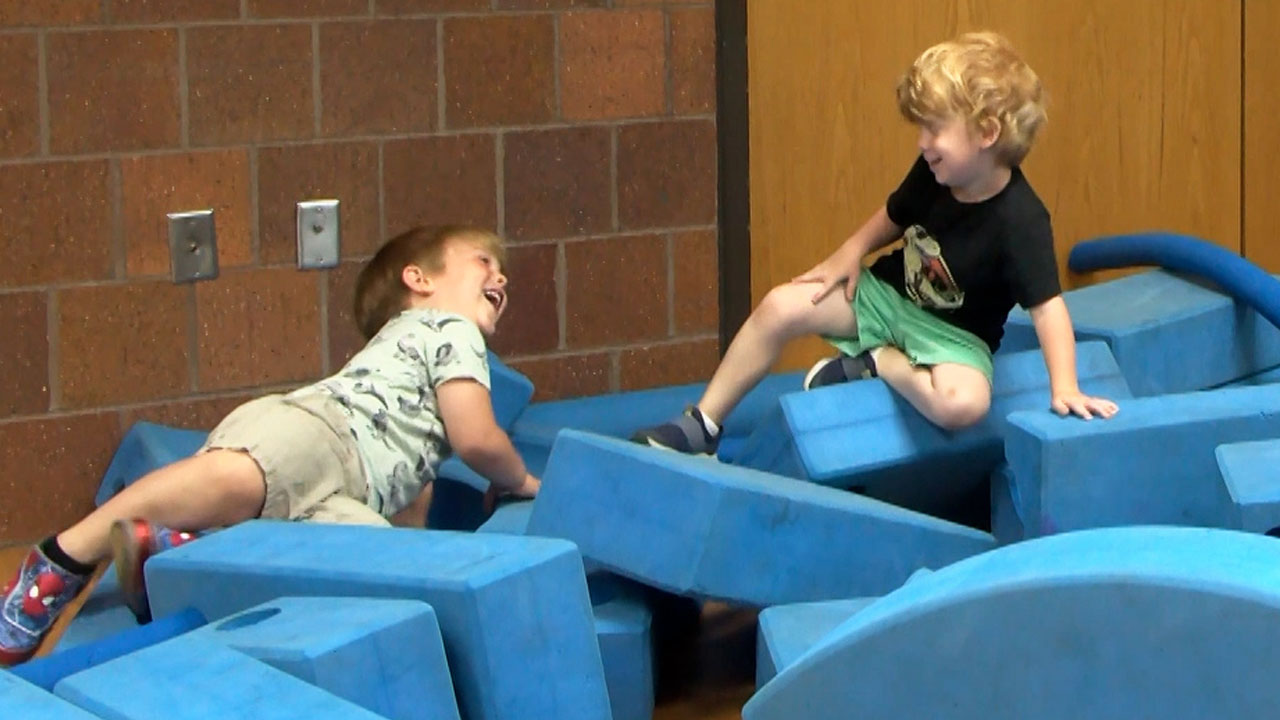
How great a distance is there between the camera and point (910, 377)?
2814 mm

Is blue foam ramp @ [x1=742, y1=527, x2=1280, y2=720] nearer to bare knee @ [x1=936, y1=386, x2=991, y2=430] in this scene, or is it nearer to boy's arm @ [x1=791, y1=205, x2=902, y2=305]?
bare knee @ [x1=936, y1=386, x2=991, y2=430]

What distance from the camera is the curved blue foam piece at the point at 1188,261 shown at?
3.18 m

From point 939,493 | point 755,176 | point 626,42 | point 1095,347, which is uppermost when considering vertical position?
point 626,42

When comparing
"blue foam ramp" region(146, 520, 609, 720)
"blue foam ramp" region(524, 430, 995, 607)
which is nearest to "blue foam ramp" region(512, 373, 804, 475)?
"blue foam ramp" region(524, 430, 995, 607)

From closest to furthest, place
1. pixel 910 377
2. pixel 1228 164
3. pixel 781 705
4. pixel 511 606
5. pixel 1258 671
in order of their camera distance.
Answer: pixel 1258 671 < pixel 781 705 < pixel 511 606 < pixel 910 377 < pixel 1228 164

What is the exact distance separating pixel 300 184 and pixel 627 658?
1241mm

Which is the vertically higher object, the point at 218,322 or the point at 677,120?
the point at 677,120

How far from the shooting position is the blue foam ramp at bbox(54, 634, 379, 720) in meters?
1.72

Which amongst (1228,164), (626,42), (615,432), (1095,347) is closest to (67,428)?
(615,432)

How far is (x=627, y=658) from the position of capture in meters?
2.36

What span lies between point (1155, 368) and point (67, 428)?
5.56 ft

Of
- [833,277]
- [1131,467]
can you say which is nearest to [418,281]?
[833,277]

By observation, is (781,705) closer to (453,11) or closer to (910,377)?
(910,377)

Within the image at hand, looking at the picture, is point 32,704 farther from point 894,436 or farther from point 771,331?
point 771,331
